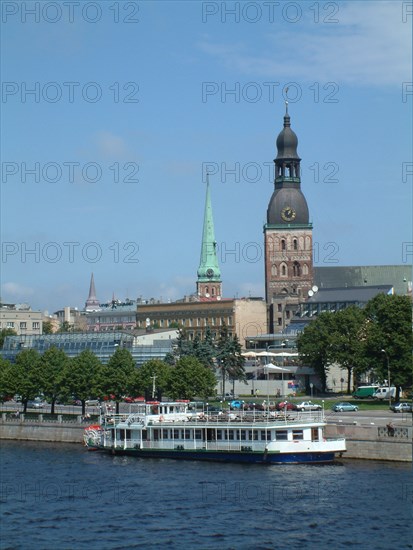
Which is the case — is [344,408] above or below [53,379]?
below

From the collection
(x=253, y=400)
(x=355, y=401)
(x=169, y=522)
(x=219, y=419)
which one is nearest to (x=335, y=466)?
(x=219, y=419)

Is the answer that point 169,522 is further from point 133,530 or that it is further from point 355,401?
point 355,401

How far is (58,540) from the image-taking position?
189 feet

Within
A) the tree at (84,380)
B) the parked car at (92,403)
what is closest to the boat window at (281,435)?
the tree at (84,380)

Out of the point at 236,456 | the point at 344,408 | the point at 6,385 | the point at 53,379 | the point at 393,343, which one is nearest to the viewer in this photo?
the point at 236,456

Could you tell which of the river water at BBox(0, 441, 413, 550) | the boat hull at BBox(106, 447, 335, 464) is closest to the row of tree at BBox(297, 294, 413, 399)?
the boat hull at BBox(106, 447, 335, 464)

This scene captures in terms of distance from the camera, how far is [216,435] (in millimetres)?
89562

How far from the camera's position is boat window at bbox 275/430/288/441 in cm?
8569

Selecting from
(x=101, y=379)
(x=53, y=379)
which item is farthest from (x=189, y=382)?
(x=53, y=379)

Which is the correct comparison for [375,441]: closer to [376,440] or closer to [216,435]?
[376,440]

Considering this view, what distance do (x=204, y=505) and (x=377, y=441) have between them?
20.1 metres

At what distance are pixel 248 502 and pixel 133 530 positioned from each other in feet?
31.7

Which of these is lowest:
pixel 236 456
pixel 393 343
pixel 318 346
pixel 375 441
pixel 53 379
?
pixel 236 456

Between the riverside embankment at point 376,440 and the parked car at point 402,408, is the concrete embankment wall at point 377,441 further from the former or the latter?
the parked car at point 402,408
